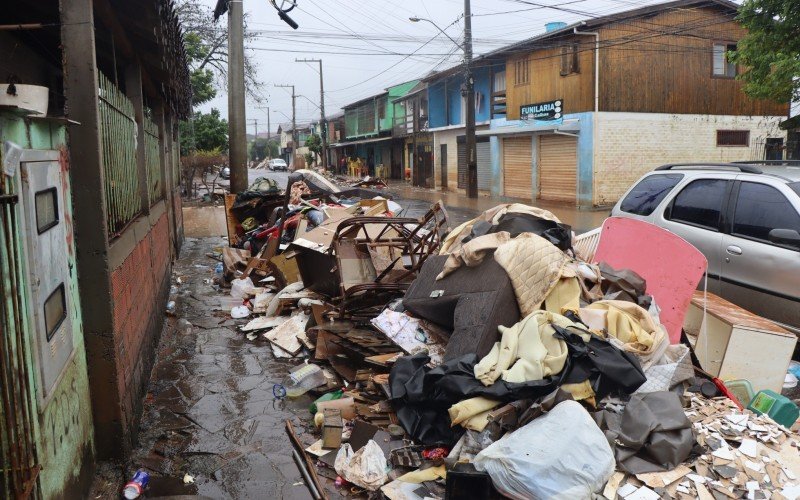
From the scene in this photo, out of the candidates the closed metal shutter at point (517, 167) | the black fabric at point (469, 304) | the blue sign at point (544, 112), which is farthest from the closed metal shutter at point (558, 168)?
the black fabric at point (469, 304)

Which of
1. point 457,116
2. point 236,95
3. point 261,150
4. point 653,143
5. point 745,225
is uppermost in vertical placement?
point 261,150

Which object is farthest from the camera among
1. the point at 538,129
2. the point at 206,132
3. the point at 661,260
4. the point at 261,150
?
the point at 261,150

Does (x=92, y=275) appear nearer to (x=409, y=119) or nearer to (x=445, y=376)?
(x=445, y=376)

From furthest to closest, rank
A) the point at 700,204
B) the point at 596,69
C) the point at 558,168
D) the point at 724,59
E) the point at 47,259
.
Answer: the point at 558,168 < the point at 724,59 < the point at 596,69 < the point at 700,204 < the point at 47,259

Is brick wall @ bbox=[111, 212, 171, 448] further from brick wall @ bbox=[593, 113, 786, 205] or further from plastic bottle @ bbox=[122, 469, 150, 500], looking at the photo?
brick wall @ bbox=[593, 113, 786, 205]

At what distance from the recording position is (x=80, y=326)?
3.83 m

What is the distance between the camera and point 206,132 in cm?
3194

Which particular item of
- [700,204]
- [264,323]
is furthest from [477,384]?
[264,323]

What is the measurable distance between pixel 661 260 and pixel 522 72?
22.2 meters

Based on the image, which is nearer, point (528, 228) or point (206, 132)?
point (528, 228)

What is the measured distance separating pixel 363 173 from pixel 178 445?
47.8m

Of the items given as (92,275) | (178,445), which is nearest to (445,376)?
(178,445)

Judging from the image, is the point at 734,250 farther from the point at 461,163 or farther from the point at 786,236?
the point at 461,163

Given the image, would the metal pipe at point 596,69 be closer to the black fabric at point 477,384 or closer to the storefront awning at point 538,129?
the storefront awning at point 538,129
